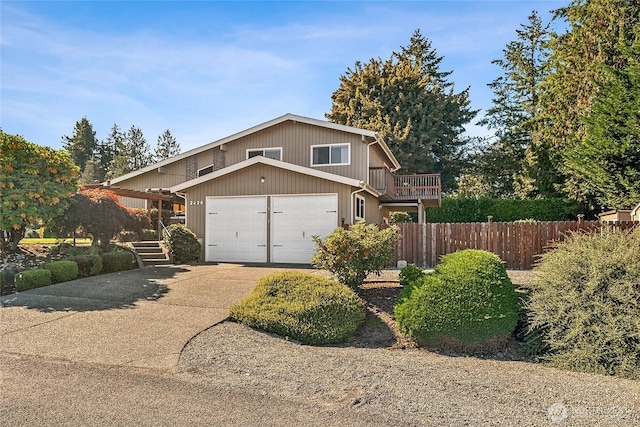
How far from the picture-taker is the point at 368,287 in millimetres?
8766

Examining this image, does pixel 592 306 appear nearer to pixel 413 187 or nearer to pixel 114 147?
pixel 413 187

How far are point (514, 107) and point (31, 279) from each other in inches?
1436

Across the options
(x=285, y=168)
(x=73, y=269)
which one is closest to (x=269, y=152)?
(x=285, y=168)

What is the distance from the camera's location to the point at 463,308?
6215 mm

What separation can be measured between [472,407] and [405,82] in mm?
32735

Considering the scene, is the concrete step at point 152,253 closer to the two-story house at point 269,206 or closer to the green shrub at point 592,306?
the two-story house at point 269,206

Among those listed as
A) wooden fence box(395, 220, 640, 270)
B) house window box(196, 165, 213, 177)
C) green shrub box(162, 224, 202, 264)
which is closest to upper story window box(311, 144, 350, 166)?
house window box(196, 165, 213, 177)

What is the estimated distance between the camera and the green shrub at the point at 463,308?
240 inches

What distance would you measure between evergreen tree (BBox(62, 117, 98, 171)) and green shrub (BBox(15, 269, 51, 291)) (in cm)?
5042

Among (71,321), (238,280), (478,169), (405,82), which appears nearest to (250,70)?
(238,280)

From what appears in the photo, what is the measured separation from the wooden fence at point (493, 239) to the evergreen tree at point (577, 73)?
1010 cm

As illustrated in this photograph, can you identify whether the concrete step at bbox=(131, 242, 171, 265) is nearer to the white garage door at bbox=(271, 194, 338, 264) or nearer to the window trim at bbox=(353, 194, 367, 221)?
the white garage door at bbox=(271, 194, 338, 264)

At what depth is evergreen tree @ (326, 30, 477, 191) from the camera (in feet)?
107

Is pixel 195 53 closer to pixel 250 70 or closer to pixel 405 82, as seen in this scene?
pixel 250 70
